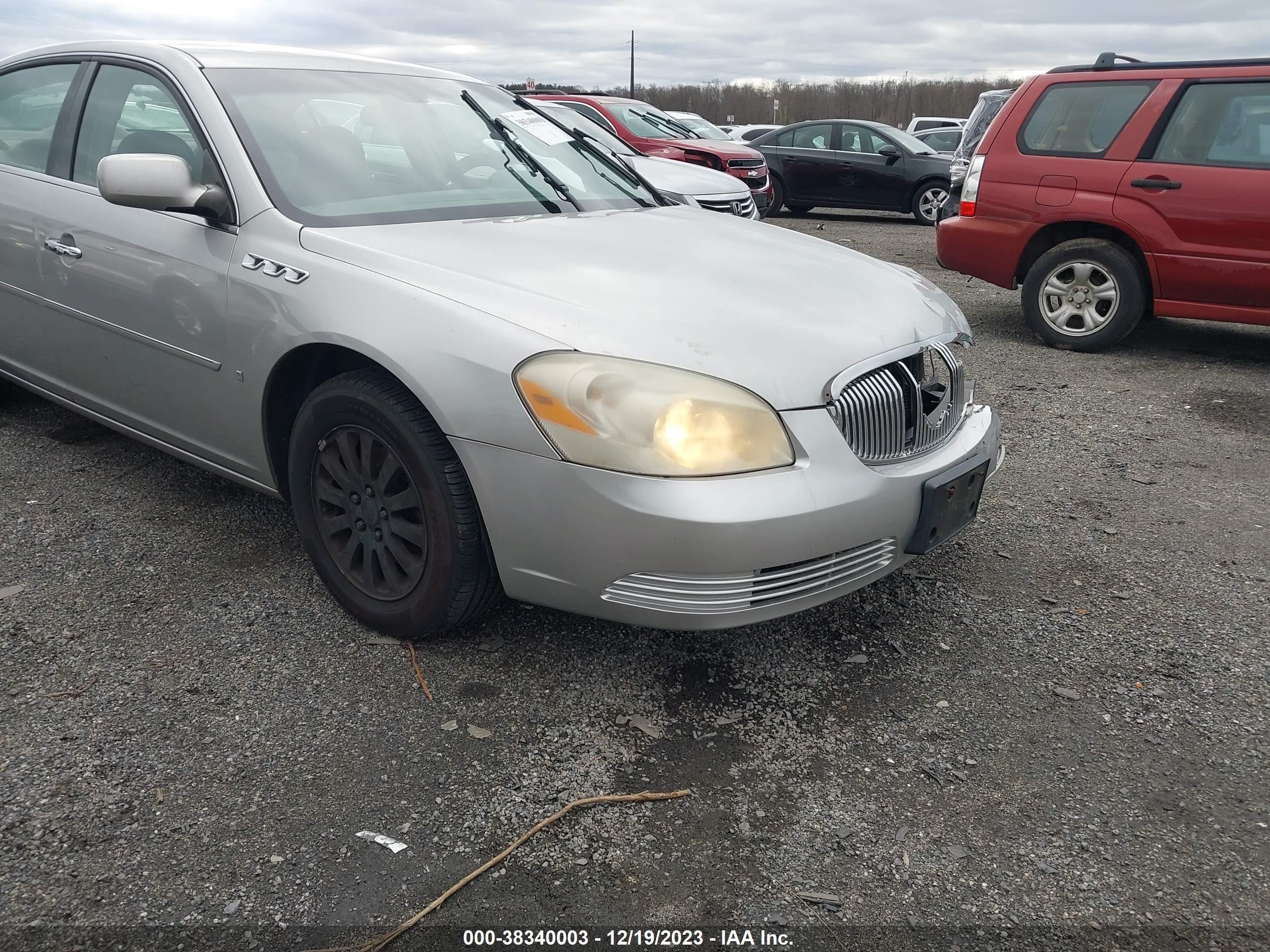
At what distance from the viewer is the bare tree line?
184ft

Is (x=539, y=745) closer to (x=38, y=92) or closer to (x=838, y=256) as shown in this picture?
(x=838, y=256)

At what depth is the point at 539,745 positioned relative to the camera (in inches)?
90.6

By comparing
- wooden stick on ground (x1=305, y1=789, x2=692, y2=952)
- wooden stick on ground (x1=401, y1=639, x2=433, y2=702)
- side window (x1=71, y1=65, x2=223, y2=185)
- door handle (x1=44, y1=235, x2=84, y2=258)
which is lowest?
wooden stick on ground (x1=305, y1=789, x2=692, y2=952)

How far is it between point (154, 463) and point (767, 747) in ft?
9.57

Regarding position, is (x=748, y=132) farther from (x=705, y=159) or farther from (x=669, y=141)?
(x=705, y=159)

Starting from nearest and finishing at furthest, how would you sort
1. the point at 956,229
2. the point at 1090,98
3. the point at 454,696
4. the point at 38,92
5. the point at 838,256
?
the point at 454,696 < the point at 838,256 < the point at 38,92 < the point at 1090,98 < the point at 956,229

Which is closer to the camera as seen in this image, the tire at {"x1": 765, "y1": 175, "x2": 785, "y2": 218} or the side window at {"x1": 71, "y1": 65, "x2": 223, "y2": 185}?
the side window at {"x1": 71, "y1": 65, "x2": 223, "y2": 185}

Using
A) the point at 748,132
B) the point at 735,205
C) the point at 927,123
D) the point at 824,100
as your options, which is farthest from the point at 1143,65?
the point at 824,100

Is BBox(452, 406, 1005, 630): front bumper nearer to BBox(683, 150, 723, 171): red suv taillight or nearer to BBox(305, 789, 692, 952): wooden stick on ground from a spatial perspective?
BBox(305, 789, 692, 952): wooden stick on ground

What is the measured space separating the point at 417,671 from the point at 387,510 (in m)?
0.44

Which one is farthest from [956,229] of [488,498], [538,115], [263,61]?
[488,498]

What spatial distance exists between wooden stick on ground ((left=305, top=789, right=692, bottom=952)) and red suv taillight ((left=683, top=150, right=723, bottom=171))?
1079cm

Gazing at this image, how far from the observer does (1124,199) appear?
5867 millimetres

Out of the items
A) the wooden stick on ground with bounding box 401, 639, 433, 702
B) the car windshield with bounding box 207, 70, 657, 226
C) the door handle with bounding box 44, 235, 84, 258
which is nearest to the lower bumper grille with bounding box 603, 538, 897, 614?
the wooden stick on ground with bounding box 401, 639, 433, 702
